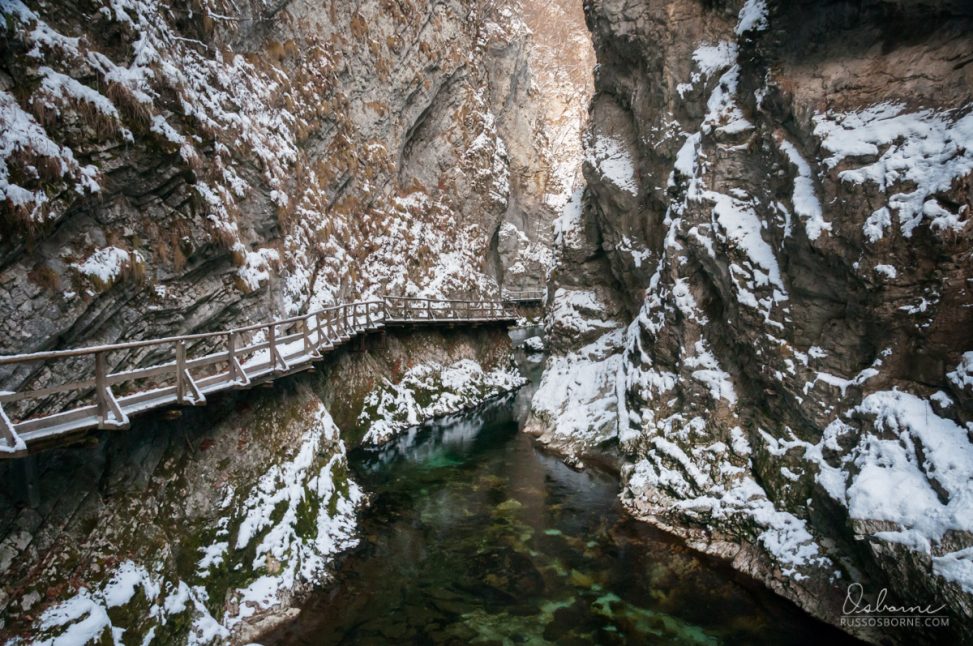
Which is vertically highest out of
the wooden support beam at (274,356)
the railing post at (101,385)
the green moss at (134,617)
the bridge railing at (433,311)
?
the bridge railing at (433,311)

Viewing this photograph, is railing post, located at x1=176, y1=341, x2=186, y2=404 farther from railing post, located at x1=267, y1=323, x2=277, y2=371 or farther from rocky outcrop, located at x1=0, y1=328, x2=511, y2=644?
railing post, located at x1=267, y1=323, x2=277, y2=371

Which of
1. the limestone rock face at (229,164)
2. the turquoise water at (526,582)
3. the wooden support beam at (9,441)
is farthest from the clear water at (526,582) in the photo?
the limestone rock face at (229,164)

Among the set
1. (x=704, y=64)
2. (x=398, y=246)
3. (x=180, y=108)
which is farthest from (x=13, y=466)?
(x=398, y=246)

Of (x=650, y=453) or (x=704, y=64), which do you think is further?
(x=704, y=64)

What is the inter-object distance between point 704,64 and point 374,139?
18.5 metres

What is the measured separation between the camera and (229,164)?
1481 centimetres

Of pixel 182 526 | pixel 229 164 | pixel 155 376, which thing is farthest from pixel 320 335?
pixel 182 526

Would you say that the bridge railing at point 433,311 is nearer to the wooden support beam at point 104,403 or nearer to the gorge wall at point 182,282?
the gorge wall at point 182,282

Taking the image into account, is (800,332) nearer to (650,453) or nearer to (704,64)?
(650,453)

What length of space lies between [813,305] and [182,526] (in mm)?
14162

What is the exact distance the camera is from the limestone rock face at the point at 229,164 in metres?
8.53

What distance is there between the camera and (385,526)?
517 inches
